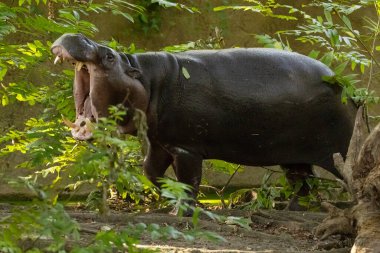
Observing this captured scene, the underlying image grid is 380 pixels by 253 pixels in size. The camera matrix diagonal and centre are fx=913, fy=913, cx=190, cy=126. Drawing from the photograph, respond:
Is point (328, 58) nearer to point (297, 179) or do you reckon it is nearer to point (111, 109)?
point (297, 179)

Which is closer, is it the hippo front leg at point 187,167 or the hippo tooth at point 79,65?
the hippo tooth at point 79,65

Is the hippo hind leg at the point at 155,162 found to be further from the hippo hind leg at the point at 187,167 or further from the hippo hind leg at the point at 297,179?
the hippo hind leg at the point at 297,179

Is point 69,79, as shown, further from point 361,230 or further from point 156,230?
point 156,230

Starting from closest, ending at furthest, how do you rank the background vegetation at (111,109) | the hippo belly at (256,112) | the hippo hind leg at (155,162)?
the background vegetation at (111,109) < the hippo belly at (256,112) < the hippo hind leg at (155,162)

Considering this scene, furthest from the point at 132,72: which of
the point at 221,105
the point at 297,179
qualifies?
the point at 297,179

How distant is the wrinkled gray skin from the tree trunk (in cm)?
89

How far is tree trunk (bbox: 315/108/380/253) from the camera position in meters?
3.62

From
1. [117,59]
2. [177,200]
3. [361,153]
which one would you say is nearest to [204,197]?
[117,59]

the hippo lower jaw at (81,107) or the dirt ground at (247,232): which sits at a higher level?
the hippo lower jaw at (81,107)

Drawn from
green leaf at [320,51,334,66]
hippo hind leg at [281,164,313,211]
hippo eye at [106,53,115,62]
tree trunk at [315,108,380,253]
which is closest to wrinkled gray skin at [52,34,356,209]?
hippo eye at [106,53,115,62]

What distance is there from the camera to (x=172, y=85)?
4.78m

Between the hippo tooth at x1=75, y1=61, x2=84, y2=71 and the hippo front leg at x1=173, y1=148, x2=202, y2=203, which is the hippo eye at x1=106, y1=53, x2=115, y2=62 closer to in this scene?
the hippo tooth at x1=75, y1=61, x2=84, y2=71

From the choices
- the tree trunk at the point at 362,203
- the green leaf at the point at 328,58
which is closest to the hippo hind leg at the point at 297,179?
the green leaf at the point at 328,58

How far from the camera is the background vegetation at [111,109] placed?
2848mm
